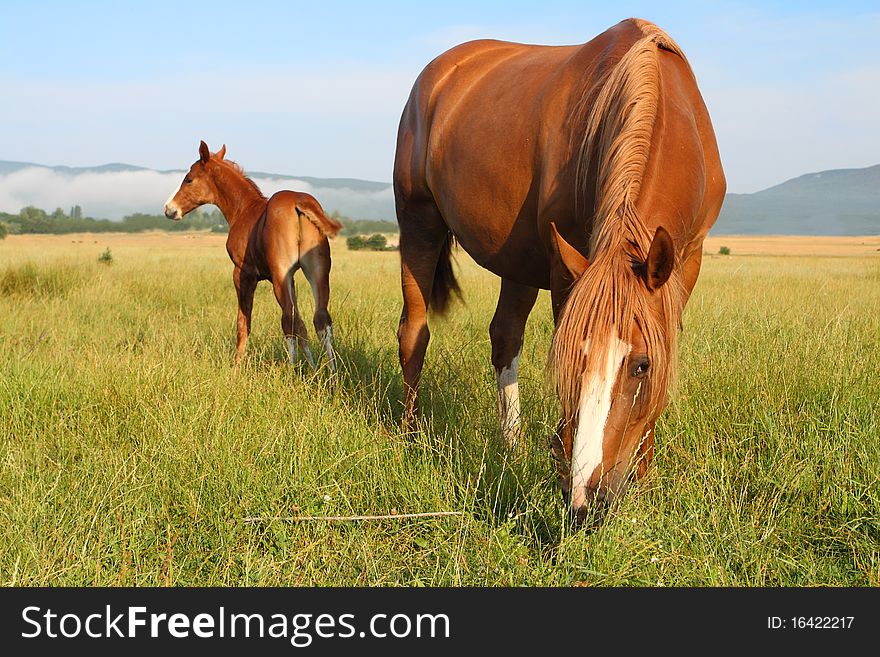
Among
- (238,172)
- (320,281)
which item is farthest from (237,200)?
(320,281)

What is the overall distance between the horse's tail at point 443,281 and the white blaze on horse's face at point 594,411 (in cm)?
272

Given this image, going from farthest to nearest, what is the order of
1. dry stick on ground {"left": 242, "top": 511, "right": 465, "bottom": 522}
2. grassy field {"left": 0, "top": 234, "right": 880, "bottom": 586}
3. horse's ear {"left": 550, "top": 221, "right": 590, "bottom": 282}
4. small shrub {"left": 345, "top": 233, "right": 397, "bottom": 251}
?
1. small shrub {"left": 345, "top": 233, "right": 397, "bottom": 251}
2. dry stick on ground {"left": 242, "top": 511, "right": 465, "bottom": 522}
3. grassy field {"left": 0, "top": 234, "right": 880, "bottom": 586}
4. horse's ear {"left": 550, "top": 221, "right": 590, "bottom": 282}

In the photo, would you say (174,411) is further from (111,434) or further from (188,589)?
(188,589)

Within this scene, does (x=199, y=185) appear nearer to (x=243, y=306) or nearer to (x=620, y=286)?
(x=243, y=306)

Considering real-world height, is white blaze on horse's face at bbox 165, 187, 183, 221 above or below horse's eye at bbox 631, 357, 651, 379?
above

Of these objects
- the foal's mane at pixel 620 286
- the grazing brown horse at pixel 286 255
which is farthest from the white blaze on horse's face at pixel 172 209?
the foal's mane at pixel 620 286

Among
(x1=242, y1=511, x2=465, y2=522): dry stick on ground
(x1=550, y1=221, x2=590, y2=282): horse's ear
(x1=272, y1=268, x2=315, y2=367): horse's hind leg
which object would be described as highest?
(x1=550, y1=221, x2=590, y2=282): horse's ear

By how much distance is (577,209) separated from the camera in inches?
118

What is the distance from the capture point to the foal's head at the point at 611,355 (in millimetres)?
2213

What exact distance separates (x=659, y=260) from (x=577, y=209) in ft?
2.82

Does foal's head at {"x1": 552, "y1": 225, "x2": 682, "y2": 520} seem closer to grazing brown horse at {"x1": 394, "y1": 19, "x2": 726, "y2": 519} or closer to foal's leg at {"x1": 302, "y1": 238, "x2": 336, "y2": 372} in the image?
grazing brown horse at {"x1": 394, "y1": 19, "x2": 726, "y2": 519}

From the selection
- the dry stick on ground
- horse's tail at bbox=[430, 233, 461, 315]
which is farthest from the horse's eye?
horse's tail at bbox=[430, 233, 461, 315]

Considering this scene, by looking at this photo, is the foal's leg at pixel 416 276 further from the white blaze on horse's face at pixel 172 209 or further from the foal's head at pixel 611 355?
the white blaze on horse's face at pixel 172 209

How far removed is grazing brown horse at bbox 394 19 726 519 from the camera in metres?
2.25
